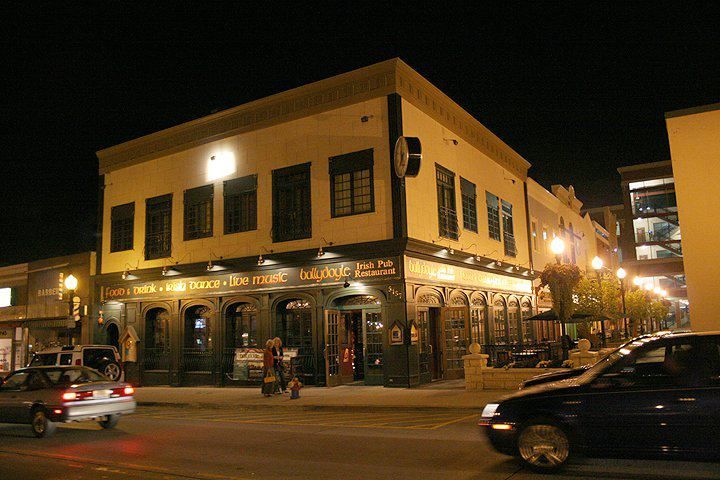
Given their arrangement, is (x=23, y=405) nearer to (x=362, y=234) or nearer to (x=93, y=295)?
(x=362, y=234)

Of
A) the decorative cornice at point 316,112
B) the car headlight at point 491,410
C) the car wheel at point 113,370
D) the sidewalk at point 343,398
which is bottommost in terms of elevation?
the sidewalk at point 343,398

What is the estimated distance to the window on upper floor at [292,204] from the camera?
21938 millimetres

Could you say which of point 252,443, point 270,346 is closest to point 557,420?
point 252,443

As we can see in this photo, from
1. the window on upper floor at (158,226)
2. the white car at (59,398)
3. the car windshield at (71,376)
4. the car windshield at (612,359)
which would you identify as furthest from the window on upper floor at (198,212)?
the car windshield at (612,359)

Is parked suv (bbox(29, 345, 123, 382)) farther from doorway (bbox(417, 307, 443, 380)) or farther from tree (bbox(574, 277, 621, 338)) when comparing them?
tree (bbox(574, 277, 621, 338))

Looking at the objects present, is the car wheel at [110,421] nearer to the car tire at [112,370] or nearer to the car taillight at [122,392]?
the car taillight at [122,392]

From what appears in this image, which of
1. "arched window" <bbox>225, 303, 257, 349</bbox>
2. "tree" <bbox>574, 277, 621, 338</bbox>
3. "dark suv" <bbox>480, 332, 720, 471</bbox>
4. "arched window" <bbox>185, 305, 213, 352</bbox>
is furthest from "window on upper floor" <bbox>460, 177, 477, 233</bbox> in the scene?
"dark suv" <bbox>480, 332, 720, 471</bbox>

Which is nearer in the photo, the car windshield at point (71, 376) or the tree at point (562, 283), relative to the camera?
the car windshield at point (71, 376)

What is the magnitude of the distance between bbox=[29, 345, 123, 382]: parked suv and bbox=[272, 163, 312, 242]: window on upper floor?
7022 millimetres

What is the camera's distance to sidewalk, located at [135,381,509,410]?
1561cm

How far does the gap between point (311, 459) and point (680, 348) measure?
17.5 ft

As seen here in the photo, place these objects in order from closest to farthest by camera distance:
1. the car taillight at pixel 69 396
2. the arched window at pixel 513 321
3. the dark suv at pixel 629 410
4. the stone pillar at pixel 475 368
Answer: the dark suv at pixel 629 410
the car taillight at pixel 69 396
the stone pillar at pixel 475 368
the arched window at pixel 513 321

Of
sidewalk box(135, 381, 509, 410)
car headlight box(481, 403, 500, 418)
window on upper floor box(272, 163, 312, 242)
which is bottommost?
sidewalk box(135, 381, 509, 410)

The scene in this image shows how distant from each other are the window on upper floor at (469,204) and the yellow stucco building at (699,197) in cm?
1002
